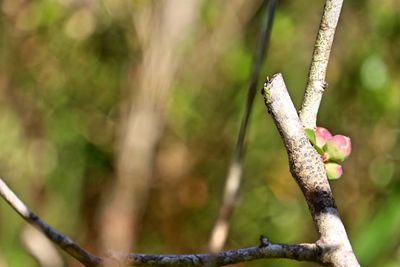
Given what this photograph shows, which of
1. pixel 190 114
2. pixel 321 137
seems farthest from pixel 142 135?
pixel 190 114

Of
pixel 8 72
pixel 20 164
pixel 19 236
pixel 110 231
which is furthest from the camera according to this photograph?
pixel 8 72

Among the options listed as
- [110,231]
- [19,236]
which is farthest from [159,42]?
[19,236]

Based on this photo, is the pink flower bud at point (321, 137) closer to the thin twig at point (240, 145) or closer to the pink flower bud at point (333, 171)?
the pink flower bud at point (333, 171)

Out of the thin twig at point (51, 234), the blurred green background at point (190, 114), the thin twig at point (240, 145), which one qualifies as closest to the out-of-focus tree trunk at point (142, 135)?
the thin twig at point (240, 145)

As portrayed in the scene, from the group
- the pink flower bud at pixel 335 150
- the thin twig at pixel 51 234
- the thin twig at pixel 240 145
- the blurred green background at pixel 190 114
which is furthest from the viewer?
the blurred green background at pixel 190 114

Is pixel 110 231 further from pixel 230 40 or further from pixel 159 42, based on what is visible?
pixel 230 40

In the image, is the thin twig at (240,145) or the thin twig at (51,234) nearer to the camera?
the thin twig at (51,234)

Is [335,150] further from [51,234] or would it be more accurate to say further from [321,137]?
[51,234]

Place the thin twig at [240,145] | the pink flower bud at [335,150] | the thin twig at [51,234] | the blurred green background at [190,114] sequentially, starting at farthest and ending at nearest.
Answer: the blurred green background at [190,114], the thin twig at [240,145], the pink flower bud at [335,150], the thin twig at [51,234]
